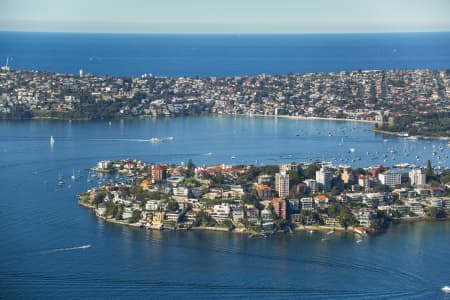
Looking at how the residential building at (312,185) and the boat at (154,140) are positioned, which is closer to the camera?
the residential building at (312,185)

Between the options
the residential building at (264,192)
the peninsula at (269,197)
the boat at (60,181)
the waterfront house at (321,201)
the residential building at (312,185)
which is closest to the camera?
the peninsula at (269,197)

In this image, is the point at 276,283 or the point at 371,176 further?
the point at 371,176

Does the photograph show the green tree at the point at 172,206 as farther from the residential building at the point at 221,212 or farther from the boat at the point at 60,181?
the boat at the point at 60,181

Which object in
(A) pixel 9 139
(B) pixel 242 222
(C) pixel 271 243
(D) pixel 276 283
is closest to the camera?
(D) pixel 276 283

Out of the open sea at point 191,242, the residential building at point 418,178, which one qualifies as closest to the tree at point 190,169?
the open sea at point 191,242

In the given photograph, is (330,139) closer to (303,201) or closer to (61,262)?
(303,201)

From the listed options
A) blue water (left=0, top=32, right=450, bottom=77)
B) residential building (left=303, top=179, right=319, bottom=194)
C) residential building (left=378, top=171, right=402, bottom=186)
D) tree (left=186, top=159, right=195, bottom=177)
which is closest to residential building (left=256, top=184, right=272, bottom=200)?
residential building (left=303, top=179, right=319, bottom=194)

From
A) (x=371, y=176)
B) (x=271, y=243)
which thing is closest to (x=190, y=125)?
(x=371, y=176)
